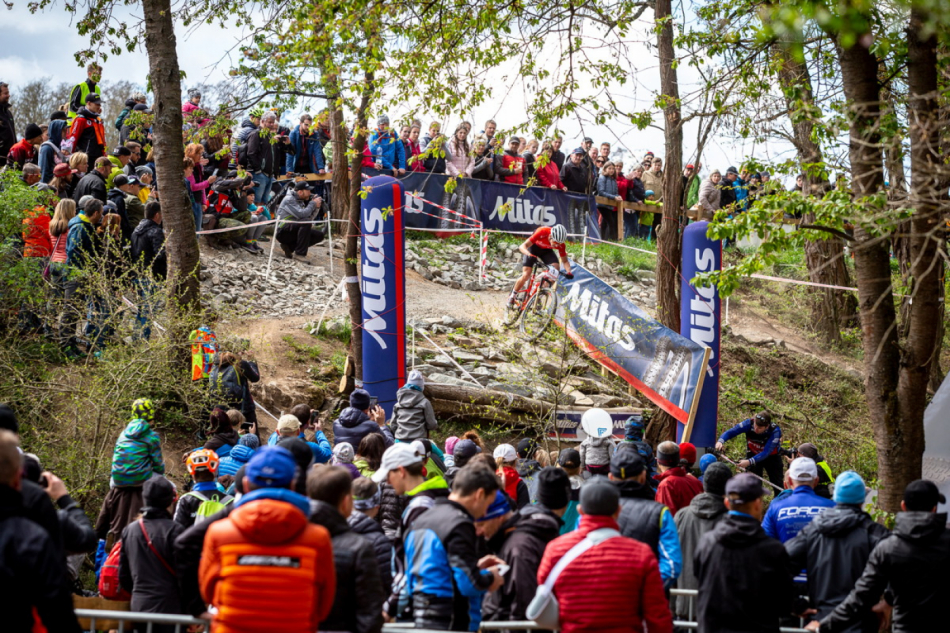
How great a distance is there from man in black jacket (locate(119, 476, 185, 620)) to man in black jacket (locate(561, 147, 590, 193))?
16289mm

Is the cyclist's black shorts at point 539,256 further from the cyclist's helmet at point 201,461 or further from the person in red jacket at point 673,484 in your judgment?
the cyclist's helmet at point 201,461

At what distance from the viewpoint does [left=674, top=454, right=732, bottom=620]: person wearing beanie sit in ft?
20.5

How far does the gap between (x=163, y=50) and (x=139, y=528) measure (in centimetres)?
807

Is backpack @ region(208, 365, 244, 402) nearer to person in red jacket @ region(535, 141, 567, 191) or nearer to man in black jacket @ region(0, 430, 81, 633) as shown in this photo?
man in black jacket @ region(0, 430, 81, 633)

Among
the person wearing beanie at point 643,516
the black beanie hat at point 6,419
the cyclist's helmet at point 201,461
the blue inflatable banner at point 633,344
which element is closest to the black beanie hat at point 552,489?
the person wearing beanie at point 643,516

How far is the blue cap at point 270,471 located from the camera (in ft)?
13.5

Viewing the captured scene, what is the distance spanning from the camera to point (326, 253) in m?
19.1

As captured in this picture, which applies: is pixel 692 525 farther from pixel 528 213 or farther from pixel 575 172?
pixel 575 172

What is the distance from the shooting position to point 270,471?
4102 millimetres

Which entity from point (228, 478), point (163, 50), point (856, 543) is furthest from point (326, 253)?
point (856, 543)

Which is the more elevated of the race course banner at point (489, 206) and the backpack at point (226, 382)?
the race course banner at point (489, 206)

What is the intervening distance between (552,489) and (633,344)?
22.7 ft

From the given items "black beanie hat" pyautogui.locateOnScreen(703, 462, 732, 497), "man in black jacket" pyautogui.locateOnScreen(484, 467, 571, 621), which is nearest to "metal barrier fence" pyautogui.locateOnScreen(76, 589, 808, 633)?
"man in black jacket" pyautogui.locateOnScreen(484, 467, 571, 621)

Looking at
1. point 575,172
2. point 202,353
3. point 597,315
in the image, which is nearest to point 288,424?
point 202,353
